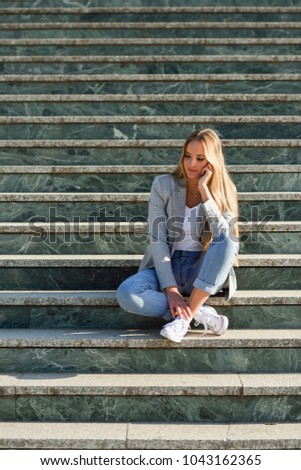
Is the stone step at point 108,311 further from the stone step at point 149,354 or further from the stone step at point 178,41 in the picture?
the stone step at point 178,41

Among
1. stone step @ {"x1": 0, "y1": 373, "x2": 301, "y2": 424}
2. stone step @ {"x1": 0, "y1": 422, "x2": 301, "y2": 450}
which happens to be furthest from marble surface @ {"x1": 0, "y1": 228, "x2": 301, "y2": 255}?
stone step @ {"x1": 0, "y1": 422, "x2": 301, "y2": 450}

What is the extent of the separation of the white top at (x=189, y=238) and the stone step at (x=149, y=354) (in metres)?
0.45

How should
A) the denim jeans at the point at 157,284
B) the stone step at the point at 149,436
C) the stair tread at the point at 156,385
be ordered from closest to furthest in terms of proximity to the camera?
1. the stone step at the point at 149,436
2. the stair tread at the point at 156,385
3. the denim jeans at the point at 157,284

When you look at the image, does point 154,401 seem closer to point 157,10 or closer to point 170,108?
point 170,108

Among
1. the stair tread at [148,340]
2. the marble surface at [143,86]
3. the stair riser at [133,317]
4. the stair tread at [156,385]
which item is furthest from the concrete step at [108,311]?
the marble surface at [143,86]

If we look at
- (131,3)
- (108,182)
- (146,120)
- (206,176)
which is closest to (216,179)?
(206,176)

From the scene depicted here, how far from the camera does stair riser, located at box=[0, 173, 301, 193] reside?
4.38m

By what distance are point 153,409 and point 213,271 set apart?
69cm

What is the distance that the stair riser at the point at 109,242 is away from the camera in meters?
3.94

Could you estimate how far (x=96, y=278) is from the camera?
12.3ft

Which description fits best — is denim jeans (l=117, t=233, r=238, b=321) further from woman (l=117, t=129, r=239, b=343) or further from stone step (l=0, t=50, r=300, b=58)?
stone step (l=0, t=50, r=300, b=58)

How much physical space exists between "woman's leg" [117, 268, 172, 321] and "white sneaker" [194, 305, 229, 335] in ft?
0.48

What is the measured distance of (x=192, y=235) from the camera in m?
3.51
